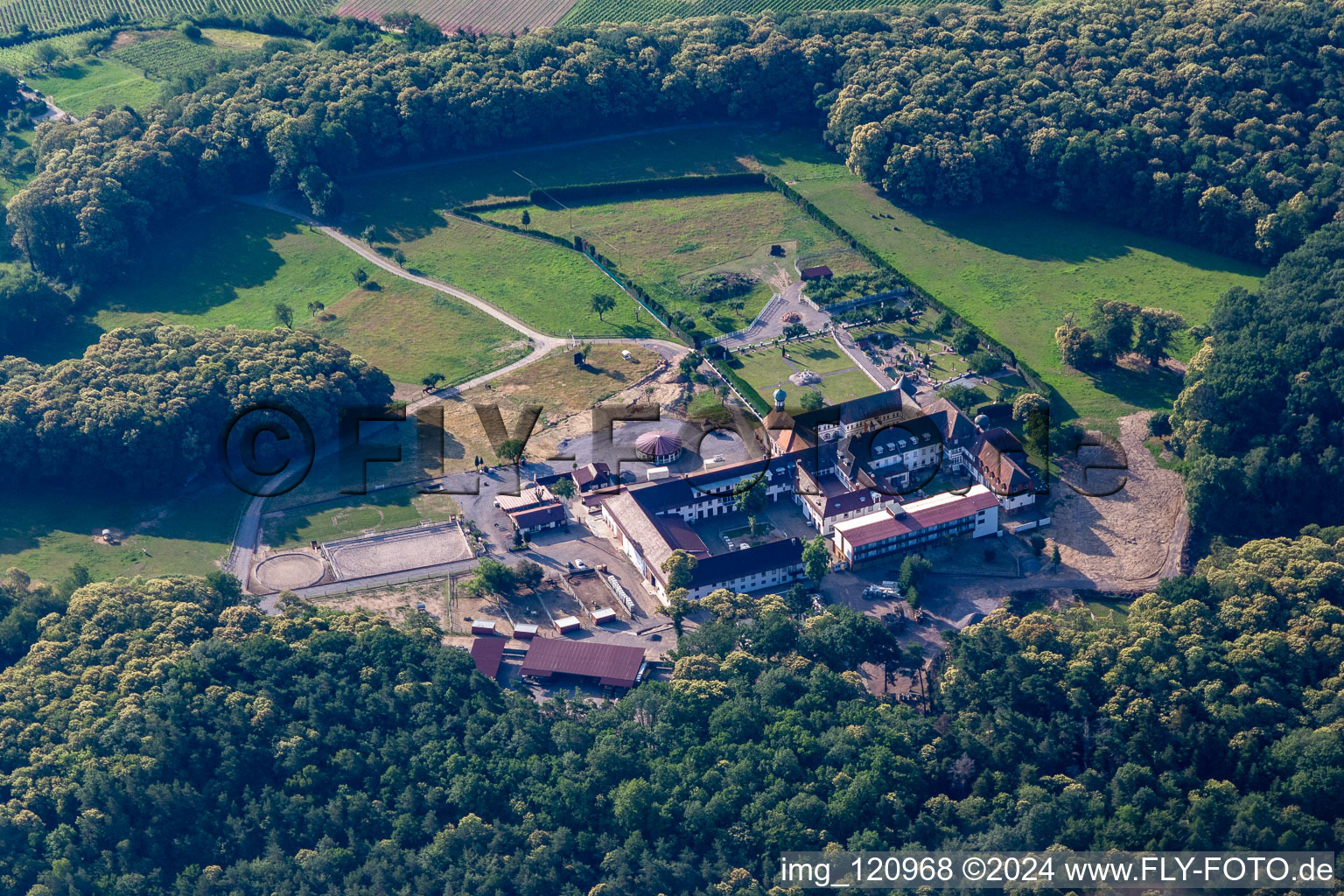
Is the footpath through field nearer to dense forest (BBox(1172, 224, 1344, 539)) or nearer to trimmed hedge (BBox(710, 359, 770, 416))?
trimmed hedge (BBox(710, 359, 770, 416))

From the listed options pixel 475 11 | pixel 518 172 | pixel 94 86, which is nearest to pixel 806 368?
pixel 518 172

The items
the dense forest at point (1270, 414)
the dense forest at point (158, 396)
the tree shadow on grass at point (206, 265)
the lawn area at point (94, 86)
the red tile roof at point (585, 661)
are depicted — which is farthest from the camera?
the lawn area at point (94, 86)

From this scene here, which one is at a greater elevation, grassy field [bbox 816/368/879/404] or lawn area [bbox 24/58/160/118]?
lawn area [bbox 24/58/160/118]

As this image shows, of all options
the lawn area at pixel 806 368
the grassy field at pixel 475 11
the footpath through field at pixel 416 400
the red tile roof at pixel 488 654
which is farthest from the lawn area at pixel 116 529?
the grassy field at pixel 475 11

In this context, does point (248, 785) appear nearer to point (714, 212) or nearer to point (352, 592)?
point (352, 592)

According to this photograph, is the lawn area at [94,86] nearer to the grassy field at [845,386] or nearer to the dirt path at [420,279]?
the dirt path at [420,279]

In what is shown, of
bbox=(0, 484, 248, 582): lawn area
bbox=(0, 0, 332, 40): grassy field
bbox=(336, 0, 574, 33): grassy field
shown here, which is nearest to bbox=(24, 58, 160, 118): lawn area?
bbox=(0, 0, 332, 40): grassy field

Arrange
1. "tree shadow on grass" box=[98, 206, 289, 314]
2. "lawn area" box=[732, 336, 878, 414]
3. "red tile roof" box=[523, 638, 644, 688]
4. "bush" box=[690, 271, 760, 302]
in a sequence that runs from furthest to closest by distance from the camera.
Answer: "tree shadow on grass" box=[98, 206, 289, 314], "bush" box=[690, 271, 760, 302], "lawn area" box=[732, 336, 878, 414], "red tile roof" box=[523, 638, 644, 688]
